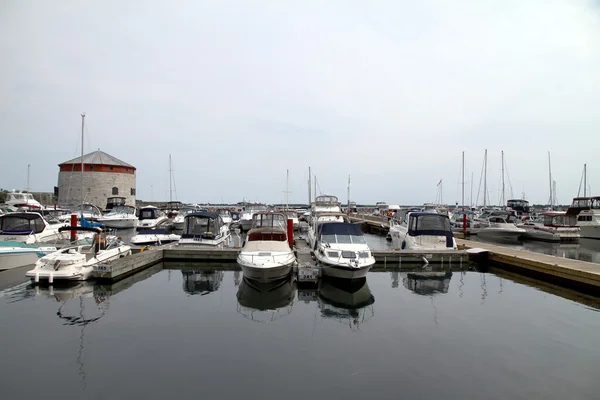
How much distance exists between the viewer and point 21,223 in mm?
21203

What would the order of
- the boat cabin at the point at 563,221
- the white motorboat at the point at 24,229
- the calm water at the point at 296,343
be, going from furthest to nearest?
the boat cabin at the point at 563,221 < the white motorboat at the point at 24,229 < the calm water at the point at 296,343

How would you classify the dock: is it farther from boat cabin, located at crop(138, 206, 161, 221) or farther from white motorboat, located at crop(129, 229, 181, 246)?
boat cabin, located at crop(138, 206, 161, 221)

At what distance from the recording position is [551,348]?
9.73 metres

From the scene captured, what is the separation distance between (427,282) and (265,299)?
27.6 feet

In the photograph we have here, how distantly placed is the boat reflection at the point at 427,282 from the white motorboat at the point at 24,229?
19189 mm

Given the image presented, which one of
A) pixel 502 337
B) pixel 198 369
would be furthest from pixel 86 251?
pixel 502 337

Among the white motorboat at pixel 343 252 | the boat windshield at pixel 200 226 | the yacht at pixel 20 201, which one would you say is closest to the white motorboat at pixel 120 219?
the yacht at pixel 20 201

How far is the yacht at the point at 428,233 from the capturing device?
878 inches

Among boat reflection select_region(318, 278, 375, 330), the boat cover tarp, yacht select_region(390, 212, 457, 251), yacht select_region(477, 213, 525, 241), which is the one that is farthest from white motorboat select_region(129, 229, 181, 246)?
yacht select_region(477, 213, 525, 241)

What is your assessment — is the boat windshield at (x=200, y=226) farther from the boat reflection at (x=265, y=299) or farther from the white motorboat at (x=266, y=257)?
the boat reflection at (x=265, y=299)

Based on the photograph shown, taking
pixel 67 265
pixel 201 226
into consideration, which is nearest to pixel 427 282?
pixel 201 226

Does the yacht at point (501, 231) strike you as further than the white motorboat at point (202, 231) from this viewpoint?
Yes

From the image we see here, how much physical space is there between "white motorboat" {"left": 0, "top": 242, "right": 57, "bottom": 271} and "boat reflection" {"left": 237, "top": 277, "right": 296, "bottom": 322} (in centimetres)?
1064

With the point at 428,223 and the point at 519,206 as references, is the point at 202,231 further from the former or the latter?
the point at 519,206
